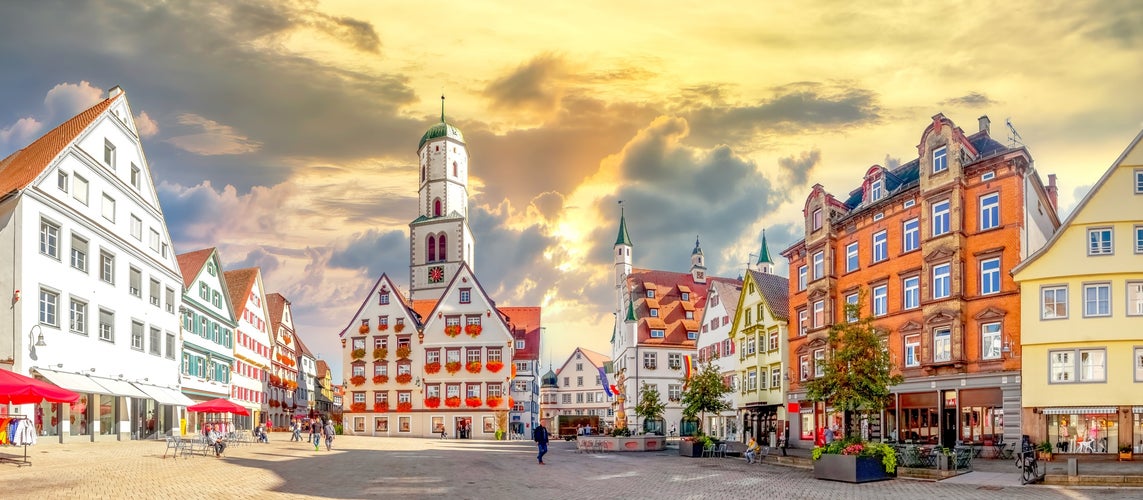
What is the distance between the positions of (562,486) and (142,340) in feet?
108

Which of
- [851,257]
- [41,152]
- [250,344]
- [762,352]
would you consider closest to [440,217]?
[250,344]

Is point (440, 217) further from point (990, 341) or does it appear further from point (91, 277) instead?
point (990, 341)

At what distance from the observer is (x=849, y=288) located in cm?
5734

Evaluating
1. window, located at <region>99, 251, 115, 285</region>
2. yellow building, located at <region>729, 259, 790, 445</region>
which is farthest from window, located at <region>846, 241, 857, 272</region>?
window, located at <region>99, 251, 115, 285</region>

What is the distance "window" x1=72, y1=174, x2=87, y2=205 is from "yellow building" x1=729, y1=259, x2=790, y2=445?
42.7 metres

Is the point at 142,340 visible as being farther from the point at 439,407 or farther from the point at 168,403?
the point at 439,407

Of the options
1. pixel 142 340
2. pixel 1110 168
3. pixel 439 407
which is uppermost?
pixel 1110 168

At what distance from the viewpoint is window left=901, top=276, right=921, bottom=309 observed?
50.1 m

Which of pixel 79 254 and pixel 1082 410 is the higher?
pixel 79 254

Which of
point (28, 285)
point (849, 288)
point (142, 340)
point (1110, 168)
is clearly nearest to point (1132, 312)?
point (1110, 168)

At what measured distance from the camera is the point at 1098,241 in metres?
42.3

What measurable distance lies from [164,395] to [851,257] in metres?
39.9

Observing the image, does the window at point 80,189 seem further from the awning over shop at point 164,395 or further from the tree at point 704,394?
the tree at point 704,394

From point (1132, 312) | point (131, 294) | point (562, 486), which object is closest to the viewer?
point (562, 486)
